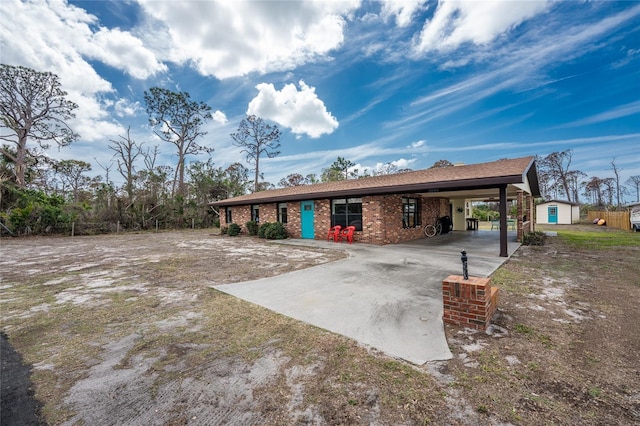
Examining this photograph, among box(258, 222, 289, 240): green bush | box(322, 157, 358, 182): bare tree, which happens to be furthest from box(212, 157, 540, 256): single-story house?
box(322, 157, 358, 182): bare tree

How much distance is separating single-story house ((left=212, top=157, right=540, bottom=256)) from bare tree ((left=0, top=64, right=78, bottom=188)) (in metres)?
18.9

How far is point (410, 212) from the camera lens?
12094 mm

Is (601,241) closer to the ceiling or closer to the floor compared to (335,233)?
closer to the floor

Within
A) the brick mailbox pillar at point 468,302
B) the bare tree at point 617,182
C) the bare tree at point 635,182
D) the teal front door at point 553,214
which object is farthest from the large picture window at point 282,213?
the bare tree at point 635,182

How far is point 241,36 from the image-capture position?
10312 millimetres

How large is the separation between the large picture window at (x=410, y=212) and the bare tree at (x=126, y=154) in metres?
23.4

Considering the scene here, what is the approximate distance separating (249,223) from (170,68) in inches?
421

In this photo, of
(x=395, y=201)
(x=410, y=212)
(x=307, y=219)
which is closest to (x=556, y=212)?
(x=410, y=212)

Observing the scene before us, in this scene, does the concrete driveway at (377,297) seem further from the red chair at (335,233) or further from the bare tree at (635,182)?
the bare tree at (635,182)

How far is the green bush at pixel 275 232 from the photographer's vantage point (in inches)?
529

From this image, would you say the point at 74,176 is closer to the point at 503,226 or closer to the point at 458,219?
the point at 458,219

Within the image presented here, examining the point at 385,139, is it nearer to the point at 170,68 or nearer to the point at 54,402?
the point at 170,68

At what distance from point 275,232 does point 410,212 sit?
22.2 ft

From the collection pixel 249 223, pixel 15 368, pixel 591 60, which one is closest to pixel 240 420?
pixel 15 368
